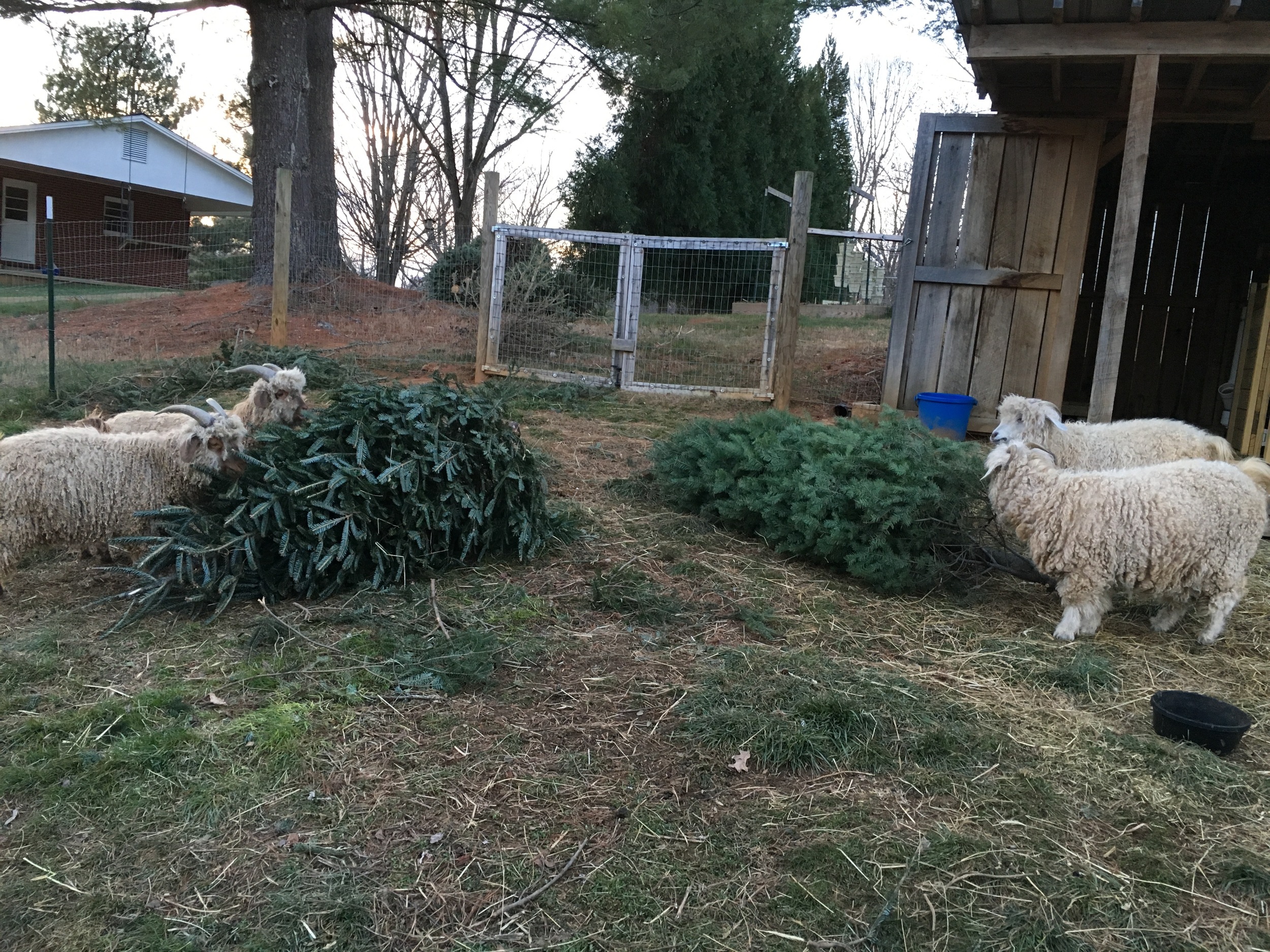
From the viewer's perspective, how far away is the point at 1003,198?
9.56 meters

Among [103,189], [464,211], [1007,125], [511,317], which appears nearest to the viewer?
[1007,125]

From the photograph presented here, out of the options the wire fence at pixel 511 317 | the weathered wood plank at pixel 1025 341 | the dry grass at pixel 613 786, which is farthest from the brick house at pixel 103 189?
the dry grass at pixel 613 786

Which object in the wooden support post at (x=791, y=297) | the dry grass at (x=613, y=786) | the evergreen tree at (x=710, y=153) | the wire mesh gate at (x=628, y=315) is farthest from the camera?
the evergreen tree at (x=710, y=153)

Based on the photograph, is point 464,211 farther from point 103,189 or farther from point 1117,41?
point 1117,41

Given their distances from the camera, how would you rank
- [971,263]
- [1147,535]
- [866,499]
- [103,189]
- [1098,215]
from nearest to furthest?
[1147,535], [866,499], [971,263], [1098,215], [103,189]

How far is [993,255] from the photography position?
968 centimetres

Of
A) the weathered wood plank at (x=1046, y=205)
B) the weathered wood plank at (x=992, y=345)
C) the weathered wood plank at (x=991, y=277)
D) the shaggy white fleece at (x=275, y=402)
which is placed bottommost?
the shaggy white fleece at (x=275, y=402)

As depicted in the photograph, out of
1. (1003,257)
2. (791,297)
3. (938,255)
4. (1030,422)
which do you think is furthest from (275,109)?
(1030,422)

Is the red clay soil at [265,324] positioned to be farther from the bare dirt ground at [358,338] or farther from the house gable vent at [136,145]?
the house gable vent at [136,145]

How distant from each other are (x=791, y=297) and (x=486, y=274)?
3.84m

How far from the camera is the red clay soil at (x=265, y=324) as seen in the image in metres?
12.8

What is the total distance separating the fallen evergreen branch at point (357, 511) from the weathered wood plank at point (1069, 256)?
600 cm

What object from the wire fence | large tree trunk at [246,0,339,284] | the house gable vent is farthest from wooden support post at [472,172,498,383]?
the house gable vent

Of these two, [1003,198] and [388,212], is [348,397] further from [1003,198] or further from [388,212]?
[388,212]
